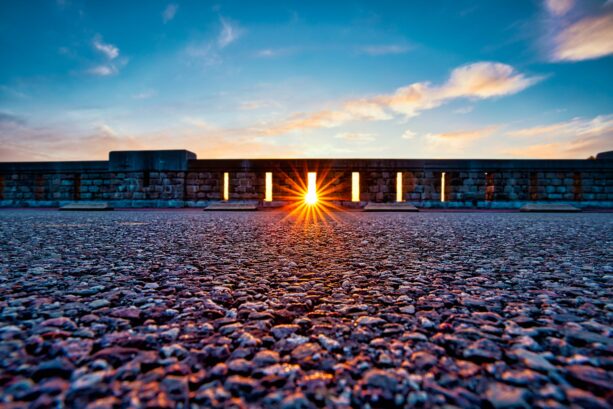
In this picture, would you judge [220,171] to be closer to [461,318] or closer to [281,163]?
[281,163]

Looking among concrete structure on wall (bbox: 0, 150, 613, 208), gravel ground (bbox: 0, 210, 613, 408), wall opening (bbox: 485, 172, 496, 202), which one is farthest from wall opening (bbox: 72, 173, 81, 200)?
wall opening (bbox: 485, 172, 496, 202)

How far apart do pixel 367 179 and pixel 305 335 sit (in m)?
13.9

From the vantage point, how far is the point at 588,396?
72cm

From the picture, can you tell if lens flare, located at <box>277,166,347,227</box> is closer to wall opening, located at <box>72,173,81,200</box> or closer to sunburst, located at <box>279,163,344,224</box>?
sunburst, located at <box>279,163,344,224</box>

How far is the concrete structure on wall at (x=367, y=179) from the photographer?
46.9 feet

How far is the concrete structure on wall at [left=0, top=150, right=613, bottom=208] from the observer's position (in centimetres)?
1428

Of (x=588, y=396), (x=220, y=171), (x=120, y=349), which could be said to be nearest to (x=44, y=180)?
(x=220, y=171)

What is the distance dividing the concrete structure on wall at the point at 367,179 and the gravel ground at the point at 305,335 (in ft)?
40.9

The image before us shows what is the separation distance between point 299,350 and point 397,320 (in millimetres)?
440

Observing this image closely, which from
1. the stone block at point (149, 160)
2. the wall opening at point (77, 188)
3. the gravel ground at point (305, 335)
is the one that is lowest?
the gravel ground at point (305, 335)

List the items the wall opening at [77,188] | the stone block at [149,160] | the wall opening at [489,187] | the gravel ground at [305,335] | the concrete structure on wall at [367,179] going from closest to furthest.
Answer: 1. the gravel ground at [305,335]
2. the concrete structure on wall at [367,179]
3. the wall opening at [489,187]
4. the stone block at [149,160]
5. the wall opening at [77,188]

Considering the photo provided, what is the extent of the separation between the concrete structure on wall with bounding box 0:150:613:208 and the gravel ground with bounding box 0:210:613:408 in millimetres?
12469

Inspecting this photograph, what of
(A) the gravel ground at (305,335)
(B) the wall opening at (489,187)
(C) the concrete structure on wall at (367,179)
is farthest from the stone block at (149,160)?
(B) the wall opening at (489,187)

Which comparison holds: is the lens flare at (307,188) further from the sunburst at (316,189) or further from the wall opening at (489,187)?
the wall opening at (489,187)
